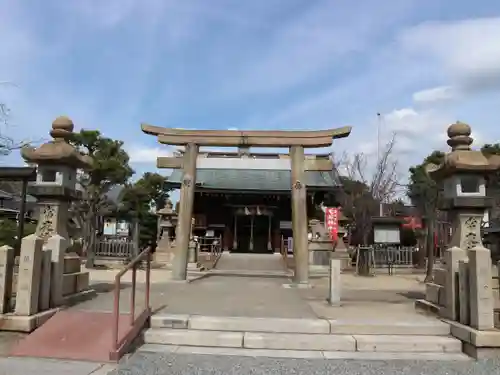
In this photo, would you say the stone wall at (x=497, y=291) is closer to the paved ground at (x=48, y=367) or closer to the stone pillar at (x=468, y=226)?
the stone pillar at (x=468, y=226)

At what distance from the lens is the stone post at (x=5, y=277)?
6293 millimetres

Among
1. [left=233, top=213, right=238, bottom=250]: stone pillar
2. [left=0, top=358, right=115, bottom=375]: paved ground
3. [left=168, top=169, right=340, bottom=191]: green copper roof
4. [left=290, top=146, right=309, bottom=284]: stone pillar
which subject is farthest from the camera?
[left=233, top=213, right=238, bottom=250]: stone pillar

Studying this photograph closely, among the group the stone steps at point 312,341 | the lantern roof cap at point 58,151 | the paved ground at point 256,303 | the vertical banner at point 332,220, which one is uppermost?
the lantern roof cap at point 58,151

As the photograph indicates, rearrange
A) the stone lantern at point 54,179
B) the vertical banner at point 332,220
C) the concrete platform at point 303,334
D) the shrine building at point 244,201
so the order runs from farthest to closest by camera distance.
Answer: the shrine building at point 244,201 < the vertical banner at point 332,220 < the stone lantern at point 54,179 < the concrete platform at point 303,334

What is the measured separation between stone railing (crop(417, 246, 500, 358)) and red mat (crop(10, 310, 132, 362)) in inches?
178

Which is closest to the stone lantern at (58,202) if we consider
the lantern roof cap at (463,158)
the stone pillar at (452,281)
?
the stone pillar at (452,281)

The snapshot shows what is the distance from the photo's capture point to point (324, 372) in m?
5.12

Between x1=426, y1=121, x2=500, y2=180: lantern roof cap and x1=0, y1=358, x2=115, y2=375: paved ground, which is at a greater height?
x1=426, y1=121, x2=500, y2=180: lantern roof cap

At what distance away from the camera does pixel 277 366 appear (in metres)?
5.30

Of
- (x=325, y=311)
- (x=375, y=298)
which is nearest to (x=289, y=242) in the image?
(x=375, y=298)

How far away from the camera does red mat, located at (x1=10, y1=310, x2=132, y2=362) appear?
535cm

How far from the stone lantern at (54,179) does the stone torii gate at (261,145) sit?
4.83 meters

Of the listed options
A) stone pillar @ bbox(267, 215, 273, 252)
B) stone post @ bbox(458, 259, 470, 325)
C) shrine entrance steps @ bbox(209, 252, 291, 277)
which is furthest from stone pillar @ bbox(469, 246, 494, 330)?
stone pillar @ bbox(267, 215, 273, 252)

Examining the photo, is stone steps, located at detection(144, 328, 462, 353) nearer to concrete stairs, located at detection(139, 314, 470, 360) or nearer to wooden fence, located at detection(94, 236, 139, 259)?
concrete stairs, located at detection(139, 314, 470, 360)
